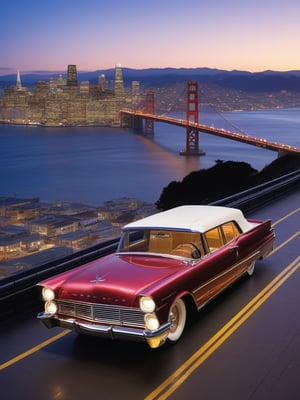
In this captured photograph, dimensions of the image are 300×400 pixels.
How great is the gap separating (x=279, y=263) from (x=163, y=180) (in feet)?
247

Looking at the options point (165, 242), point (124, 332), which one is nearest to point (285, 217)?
point (165, 242)

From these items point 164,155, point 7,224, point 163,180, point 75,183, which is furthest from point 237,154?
point 7,224

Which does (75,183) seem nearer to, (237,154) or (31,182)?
(31,182)

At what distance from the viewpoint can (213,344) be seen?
582 cm

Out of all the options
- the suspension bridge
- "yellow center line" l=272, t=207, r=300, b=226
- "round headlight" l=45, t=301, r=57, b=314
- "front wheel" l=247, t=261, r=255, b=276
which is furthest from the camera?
the suspension bridge

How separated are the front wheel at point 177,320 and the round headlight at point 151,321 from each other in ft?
1.70

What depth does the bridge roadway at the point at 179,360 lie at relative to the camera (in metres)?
4.85


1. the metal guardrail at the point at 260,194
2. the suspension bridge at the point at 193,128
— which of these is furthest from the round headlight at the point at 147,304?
the suspension bridge at the point at 193,128

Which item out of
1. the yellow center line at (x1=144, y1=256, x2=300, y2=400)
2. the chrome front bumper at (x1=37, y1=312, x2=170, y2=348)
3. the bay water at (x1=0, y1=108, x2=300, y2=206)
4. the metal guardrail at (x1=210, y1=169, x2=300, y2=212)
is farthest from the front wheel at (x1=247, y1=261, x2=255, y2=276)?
the bay water at (x1=0, y1=108, x2=300, y2=206)

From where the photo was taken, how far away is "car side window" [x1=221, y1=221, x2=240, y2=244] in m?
7.16

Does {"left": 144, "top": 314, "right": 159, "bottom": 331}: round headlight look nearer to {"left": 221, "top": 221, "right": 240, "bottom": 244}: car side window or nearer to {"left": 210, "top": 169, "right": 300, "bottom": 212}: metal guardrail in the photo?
{"left": 221, "top": 221, "right": 240, "bottom": 244}: car side window

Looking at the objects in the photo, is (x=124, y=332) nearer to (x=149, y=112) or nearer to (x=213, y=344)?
(x=213, y=344)

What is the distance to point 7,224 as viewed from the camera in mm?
60438

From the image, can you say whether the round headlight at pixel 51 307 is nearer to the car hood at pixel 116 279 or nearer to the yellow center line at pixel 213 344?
the car hood at pixel 116 279
